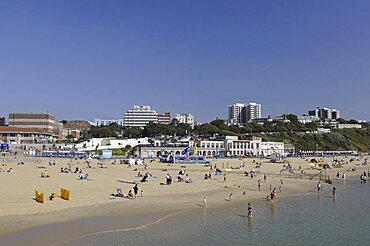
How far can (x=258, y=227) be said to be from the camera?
20.7m

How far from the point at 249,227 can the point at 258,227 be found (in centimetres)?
51

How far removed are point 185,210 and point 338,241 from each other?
32.5 ft

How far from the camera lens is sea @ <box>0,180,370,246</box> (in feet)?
58.0

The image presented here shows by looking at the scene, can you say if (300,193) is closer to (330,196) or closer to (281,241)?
(330,196)

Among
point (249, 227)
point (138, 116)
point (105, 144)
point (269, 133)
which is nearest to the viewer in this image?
point (249, 227)

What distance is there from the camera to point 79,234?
17938 millimetres

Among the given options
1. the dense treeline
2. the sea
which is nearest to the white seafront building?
the dense treeline

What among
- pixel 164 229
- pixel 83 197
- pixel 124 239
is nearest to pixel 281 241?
pixel 164 229

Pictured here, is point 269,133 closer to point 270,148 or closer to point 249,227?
point 270,148

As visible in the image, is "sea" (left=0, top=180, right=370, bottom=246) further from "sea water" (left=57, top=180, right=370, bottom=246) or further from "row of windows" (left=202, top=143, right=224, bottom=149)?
"row of windows" (left=202, top=143, right=224, bottom=149)

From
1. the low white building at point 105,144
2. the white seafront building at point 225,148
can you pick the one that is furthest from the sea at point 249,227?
the low white building at point 105,144

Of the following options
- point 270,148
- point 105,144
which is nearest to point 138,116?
point 105,144

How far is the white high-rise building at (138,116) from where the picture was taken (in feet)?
616

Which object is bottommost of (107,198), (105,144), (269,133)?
(107,198)
